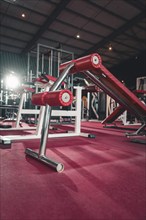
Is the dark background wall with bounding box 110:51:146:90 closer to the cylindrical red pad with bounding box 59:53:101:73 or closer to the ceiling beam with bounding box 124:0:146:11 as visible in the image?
the ceiling beam with bounding box 124:0:146:11

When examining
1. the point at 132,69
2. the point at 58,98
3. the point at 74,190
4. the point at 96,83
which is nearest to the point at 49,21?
the point at 132,69

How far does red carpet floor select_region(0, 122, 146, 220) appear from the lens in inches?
23.5

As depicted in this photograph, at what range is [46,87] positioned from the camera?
2.12 m

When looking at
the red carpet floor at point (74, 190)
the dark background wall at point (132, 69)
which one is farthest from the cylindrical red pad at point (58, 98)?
the dark background wall at point (132, 69)

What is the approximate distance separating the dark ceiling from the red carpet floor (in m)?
5.33

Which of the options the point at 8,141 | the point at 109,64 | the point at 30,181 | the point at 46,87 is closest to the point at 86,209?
the point at 30,181

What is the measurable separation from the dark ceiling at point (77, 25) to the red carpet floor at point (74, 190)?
17.5ft

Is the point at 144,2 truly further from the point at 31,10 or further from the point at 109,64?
the point at 109,64

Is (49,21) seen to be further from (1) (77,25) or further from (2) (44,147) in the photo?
(2) (44,147)

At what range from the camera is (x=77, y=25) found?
802 centimetres

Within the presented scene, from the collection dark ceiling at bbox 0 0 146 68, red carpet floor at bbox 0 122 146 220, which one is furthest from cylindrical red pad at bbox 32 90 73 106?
dark ceiling at bbox 0 0 146 68

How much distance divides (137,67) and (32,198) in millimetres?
10754

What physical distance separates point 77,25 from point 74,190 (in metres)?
8.46

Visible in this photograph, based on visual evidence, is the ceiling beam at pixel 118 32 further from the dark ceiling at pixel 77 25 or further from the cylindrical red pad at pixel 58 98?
the cylindrical red pad at pixel 58 98
